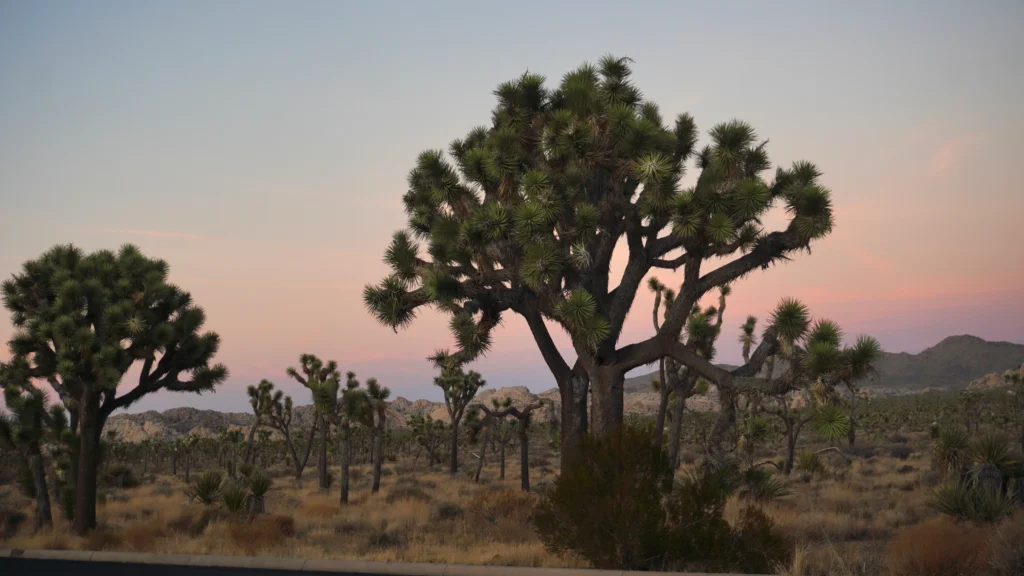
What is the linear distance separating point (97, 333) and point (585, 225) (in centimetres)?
1237

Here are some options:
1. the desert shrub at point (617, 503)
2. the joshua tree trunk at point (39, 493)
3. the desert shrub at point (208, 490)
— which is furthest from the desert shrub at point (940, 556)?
the joshua tree trunk at point (39, 493)

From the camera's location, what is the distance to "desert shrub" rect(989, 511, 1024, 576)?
32.0 feet

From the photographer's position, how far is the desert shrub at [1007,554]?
974 cm

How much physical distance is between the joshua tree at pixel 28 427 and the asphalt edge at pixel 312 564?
21.9ft

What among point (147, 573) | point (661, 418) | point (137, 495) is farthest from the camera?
point (137, 495)

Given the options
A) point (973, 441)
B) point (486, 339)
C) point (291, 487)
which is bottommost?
point (291, 487)

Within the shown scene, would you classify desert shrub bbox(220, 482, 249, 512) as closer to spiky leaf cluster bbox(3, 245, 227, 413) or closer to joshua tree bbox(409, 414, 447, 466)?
→ spiky leaf cluster bbox(3, 245, 227, 413)

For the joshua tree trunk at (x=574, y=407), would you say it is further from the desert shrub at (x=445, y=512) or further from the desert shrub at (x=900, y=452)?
the desert shrub at (x=900, y=452)

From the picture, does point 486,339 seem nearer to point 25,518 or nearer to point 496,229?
point 496,229

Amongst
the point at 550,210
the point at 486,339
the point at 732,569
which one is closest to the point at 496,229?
the point at 550,210

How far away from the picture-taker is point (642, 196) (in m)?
16.9

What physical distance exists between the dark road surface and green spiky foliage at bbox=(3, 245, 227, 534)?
5.96 m

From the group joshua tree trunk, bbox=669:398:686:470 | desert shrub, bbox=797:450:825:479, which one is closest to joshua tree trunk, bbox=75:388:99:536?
joshua tree trunk, bbox=669:398:686:470

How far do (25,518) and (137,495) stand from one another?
1303 cm
